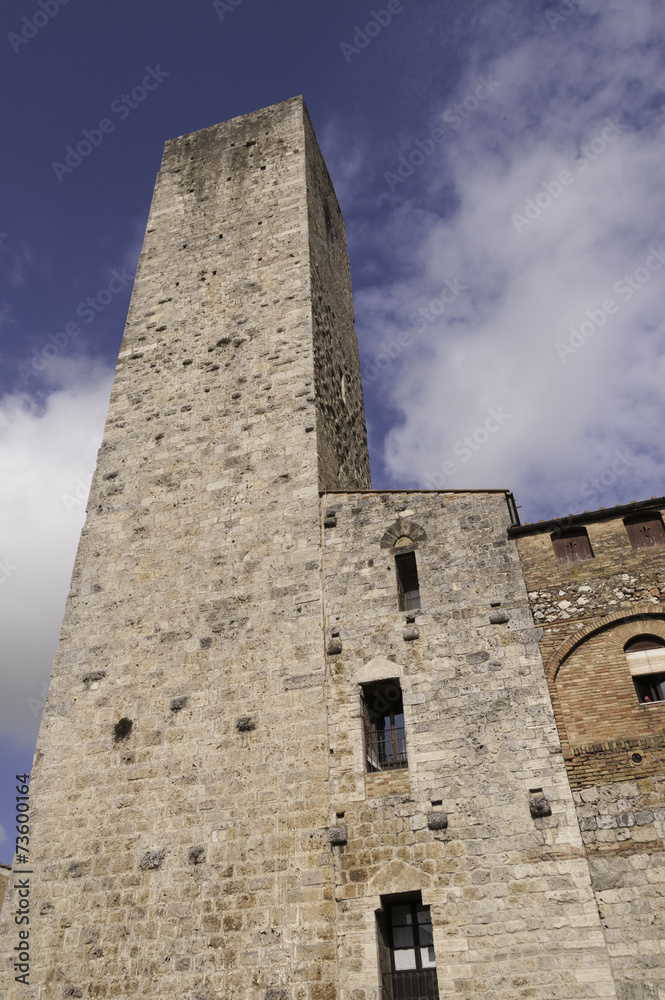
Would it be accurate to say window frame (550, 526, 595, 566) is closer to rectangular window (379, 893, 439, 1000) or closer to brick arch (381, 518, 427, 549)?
brick arch (381, 518, 427, 549)

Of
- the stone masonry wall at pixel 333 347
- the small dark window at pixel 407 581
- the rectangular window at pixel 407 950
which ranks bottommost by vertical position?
the rectangular window at pixel 407 950

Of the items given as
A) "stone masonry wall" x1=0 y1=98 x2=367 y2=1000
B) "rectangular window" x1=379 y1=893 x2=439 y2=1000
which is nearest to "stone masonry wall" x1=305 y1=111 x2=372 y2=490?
"stone masonry wall" x1=0 y1=98 x2=367 y2=1000

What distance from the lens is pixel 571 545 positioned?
9.94 meters

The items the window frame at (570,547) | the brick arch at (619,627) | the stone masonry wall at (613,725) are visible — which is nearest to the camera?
the stone masonry wall at (613,725)

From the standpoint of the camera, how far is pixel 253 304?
14195 millimetres

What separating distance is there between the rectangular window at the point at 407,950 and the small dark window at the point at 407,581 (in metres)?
3.44

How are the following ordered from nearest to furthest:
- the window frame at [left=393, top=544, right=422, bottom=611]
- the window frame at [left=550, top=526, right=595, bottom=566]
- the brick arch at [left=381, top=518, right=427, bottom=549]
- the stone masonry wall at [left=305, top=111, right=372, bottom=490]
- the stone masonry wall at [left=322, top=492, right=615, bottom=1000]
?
the stone masonry wall at [left=322, top=492, right=615, bottom=1000]
the window frame at [left=550, top=526, right=595, bottom=566]
the window frame at [left=393, top=544, right=422, bottom=611]
the brick arch at [left=381, top=518, right=427, bottom=549]
the stone masonry wall at [left=305, top=111, right=372, bottom=490]

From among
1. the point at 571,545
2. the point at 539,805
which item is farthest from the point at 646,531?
the point at 539,805

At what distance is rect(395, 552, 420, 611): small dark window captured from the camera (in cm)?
1026

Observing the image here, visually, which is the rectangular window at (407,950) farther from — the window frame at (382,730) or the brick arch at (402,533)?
the brick arch at (402,533)

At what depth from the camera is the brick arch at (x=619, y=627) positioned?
9.00m

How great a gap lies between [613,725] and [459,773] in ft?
5.76

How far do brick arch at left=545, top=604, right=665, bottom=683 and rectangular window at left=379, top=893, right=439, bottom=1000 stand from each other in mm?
2952

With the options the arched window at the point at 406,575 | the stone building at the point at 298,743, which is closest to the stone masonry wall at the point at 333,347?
the stone building at the point at 298,743
